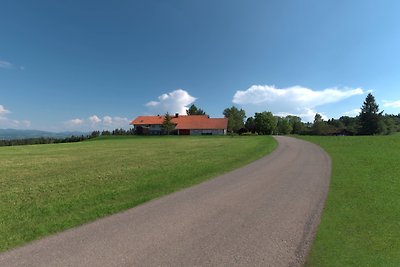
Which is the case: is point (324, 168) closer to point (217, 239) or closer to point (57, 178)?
point (217, 239)

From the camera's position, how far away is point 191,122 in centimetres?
9444

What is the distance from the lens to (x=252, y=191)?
31.3 feet

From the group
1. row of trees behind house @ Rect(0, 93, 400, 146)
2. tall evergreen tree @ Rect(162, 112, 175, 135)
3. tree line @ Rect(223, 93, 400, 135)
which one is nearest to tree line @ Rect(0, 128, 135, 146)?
row of trees behind house @ Rect(0, 93, 400, 146)

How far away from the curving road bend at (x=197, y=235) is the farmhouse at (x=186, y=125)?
264 feet

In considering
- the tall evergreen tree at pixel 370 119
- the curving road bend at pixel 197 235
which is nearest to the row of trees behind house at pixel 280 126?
the tall evergreen tree at pixel 370 119

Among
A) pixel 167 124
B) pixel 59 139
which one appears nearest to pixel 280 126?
pixel 167 124

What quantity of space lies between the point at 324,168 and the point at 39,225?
13.9m

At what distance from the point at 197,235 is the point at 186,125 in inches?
3436

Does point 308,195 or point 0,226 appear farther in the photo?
point 308,195

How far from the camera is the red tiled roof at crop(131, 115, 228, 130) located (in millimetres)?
90725

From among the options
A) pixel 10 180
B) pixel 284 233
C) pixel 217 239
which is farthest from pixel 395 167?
pixel 10 180

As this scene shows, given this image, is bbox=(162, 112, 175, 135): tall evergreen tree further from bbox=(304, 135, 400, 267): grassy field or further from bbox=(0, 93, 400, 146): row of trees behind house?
bbox=(304, 135, 400, 267): grassy field

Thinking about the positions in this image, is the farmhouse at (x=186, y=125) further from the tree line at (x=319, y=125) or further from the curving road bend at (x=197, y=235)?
the curving road bend at (x=197, y=235)

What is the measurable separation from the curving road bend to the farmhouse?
8051 cm
